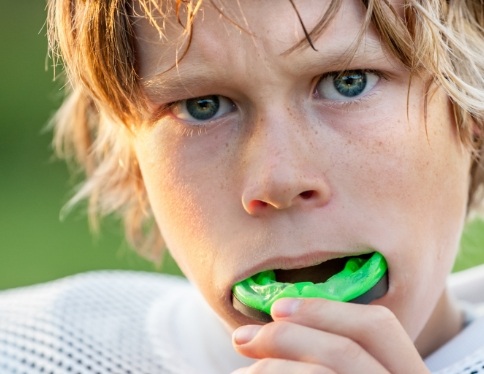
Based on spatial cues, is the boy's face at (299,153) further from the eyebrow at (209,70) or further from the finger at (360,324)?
the finger at (360,324)

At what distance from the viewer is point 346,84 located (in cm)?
124

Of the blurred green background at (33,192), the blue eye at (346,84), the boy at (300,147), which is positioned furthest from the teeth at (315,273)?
the blurred green background at (33,192)

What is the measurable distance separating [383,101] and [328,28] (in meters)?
0.12

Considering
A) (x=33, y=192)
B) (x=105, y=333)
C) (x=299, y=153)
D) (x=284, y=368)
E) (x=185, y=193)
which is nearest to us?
(x=284, y=368)

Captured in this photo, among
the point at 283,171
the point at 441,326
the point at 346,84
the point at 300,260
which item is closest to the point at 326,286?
the point at 300,260

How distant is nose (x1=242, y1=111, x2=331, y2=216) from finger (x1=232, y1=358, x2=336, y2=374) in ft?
0.65

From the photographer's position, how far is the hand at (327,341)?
3.46 feet

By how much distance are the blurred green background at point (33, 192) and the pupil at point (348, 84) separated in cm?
146

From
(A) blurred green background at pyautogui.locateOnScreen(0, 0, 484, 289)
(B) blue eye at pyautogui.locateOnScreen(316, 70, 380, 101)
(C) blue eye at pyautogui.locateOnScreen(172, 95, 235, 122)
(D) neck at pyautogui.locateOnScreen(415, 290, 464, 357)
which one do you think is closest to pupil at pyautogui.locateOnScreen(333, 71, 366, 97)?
(B) blue eye at pyautogui.locateOnScreen(316, 70, 380, 101)

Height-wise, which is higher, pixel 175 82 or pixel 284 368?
pixel 175 82

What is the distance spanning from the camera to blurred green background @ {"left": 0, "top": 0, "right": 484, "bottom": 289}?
3.78 m

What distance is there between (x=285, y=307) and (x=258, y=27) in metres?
0.35

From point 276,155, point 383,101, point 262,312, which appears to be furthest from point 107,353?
point 383,101

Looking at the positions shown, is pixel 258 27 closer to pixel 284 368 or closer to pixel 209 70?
pixel 209 70
